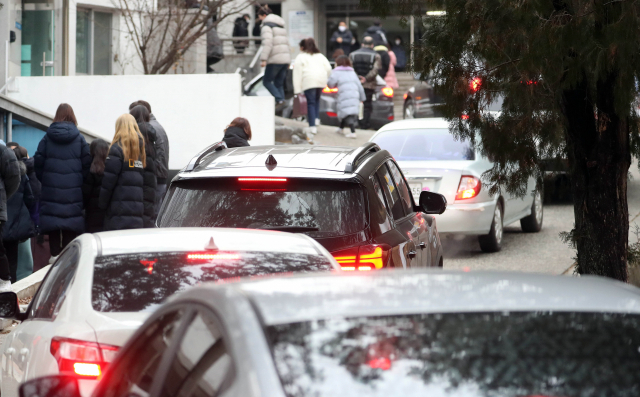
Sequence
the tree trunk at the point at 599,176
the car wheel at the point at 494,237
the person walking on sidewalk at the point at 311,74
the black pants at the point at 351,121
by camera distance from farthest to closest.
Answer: the black pants at the point at 351,121 < the person walking on sidewalk at the point at 311,74 < the car wheel at the point at 494,237 < the tree trunk at the point at 599,176

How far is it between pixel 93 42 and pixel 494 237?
15.1 meters

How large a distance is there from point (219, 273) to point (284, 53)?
1788 centimetres

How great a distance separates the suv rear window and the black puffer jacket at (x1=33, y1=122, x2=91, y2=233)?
15.2ft

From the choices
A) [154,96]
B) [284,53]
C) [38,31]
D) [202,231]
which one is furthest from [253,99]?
[202,231]

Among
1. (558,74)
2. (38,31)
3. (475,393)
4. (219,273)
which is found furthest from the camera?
(38,31)

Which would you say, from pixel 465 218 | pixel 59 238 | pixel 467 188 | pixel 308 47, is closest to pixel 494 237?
pixel 465 218

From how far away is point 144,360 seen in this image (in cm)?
285

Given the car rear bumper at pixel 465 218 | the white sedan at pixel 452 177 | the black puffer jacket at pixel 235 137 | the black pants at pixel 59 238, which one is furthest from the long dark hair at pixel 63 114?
the car rear bumper at pixel 465 218

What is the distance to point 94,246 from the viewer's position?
4391 mm

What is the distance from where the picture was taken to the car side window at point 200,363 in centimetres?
219

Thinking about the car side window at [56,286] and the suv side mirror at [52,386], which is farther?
the car side window at [56,286]

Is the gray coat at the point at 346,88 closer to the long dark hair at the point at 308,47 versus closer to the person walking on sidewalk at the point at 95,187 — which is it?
the long dark hair at the point at 308,47

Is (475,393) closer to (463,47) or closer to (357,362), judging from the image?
(357,362)

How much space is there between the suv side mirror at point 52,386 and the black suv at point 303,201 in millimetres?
2456
